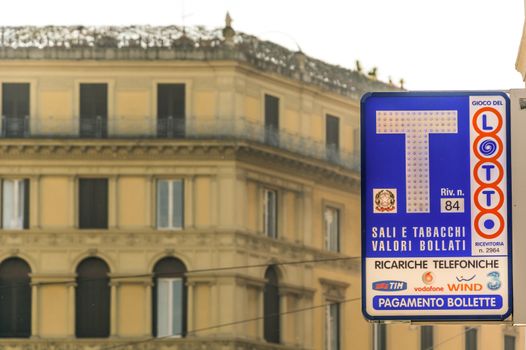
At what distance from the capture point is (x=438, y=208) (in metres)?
28.0

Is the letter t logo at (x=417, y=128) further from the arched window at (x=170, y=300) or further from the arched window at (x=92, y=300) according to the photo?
the arched window at (x=170, y=300)

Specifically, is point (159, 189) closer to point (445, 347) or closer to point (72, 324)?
point (72, 324)

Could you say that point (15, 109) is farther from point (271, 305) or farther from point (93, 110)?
point (271, 305)

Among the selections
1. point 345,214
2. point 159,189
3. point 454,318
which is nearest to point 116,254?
point 159,189

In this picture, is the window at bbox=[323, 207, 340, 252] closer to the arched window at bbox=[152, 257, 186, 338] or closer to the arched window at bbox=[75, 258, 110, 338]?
the arched window at bbox=[152, 257, 186, 338]

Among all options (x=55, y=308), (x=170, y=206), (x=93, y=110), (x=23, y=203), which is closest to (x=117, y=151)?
(x=93, y=110)

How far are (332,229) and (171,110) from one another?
10351mm

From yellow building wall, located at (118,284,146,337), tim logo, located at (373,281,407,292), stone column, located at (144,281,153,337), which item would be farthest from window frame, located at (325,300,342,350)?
tim logo, located at (373,281,407,292)

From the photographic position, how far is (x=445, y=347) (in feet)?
368

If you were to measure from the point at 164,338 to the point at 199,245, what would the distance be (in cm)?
379

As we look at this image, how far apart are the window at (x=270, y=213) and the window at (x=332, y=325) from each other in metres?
4.94

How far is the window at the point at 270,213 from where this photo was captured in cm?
10181

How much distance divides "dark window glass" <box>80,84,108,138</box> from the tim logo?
7147cm

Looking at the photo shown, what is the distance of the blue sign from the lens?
27828 mm
